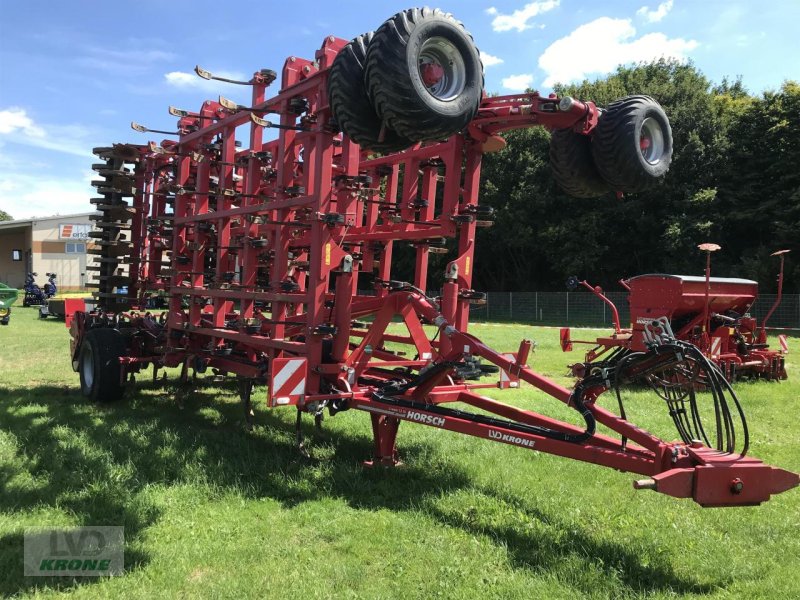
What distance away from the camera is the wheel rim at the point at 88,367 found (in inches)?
303

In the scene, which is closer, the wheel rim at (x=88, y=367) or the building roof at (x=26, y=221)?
the wheel rim at (x=88, y=367)

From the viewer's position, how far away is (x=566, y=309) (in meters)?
29.7

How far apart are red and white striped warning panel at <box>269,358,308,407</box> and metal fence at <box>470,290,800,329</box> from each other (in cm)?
2061

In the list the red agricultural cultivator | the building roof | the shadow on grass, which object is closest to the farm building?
the building roof

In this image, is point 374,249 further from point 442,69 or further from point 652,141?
point 652,141

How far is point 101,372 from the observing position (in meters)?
7.39

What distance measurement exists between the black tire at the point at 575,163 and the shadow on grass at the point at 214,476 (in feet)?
8.35

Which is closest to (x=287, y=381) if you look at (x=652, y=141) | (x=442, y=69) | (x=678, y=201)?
(x=442, y=69)

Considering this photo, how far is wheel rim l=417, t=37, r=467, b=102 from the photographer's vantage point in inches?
159

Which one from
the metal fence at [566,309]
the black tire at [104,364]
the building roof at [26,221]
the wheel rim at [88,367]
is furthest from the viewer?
the building roof at [26,221]

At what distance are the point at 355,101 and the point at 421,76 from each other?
1.55 ft

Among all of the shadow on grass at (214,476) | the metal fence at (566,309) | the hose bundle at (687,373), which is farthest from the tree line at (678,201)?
the hose bundle at (687,373)

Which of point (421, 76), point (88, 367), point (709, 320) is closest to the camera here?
point (421, 76)

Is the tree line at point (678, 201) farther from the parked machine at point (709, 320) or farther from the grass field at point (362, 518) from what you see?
the grass field at point (362, 518)
